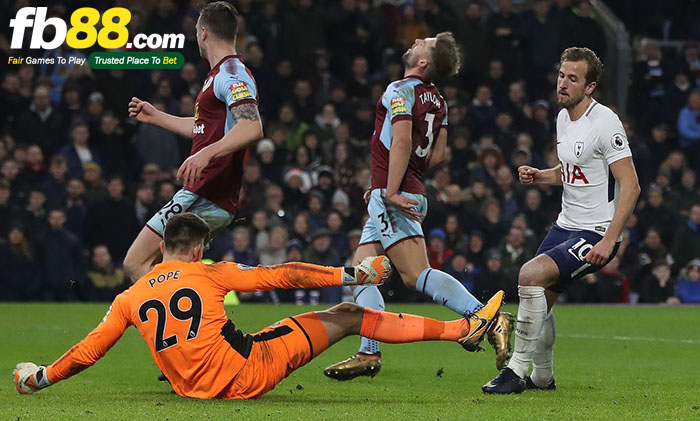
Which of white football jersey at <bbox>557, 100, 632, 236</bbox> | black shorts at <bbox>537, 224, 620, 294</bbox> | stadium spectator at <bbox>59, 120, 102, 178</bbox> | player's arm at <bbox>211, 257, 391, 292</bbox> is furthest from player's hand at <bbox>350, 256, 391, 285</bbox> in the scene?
stadium spectator at <bbox>59, 120, 102, 178</bbox>

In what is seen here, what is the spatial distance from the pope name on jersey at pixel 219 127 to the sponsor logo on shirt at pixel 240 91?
1cm

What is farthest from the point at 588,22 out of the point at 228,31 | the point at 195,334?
the point at 195,334

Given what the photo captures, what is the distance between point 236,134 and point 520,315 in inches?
86.4

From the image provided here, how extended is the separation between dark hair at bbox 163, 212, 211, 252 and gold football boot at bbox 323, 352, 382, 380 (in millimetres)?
2135

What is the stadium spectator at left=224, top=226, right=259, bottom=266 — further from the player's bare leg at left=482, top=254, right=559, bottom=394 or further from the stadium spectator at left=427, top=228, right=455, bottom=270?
the player's bare leg at left=482, top=254, right=559, bottom=394

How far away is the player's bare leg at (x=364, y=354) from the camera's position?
8453 millimetres

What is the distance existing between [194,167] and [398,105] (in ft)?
5.97

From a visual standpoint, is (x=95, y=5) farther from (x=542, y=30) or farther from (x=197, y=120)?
(x=197, y=120)

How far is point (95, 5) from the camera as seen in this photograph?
1998 cm

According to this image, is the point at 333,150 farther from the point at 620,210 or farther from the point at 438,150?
the point at 620,210

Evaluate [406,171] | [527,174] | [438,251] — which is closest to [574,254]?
[527,174]

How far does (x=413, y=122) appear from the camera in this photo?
28.5 ft

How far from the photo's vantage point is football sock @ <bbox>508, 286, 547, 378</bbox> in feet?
24.7

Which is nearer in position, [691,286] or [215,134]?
[215,134]
